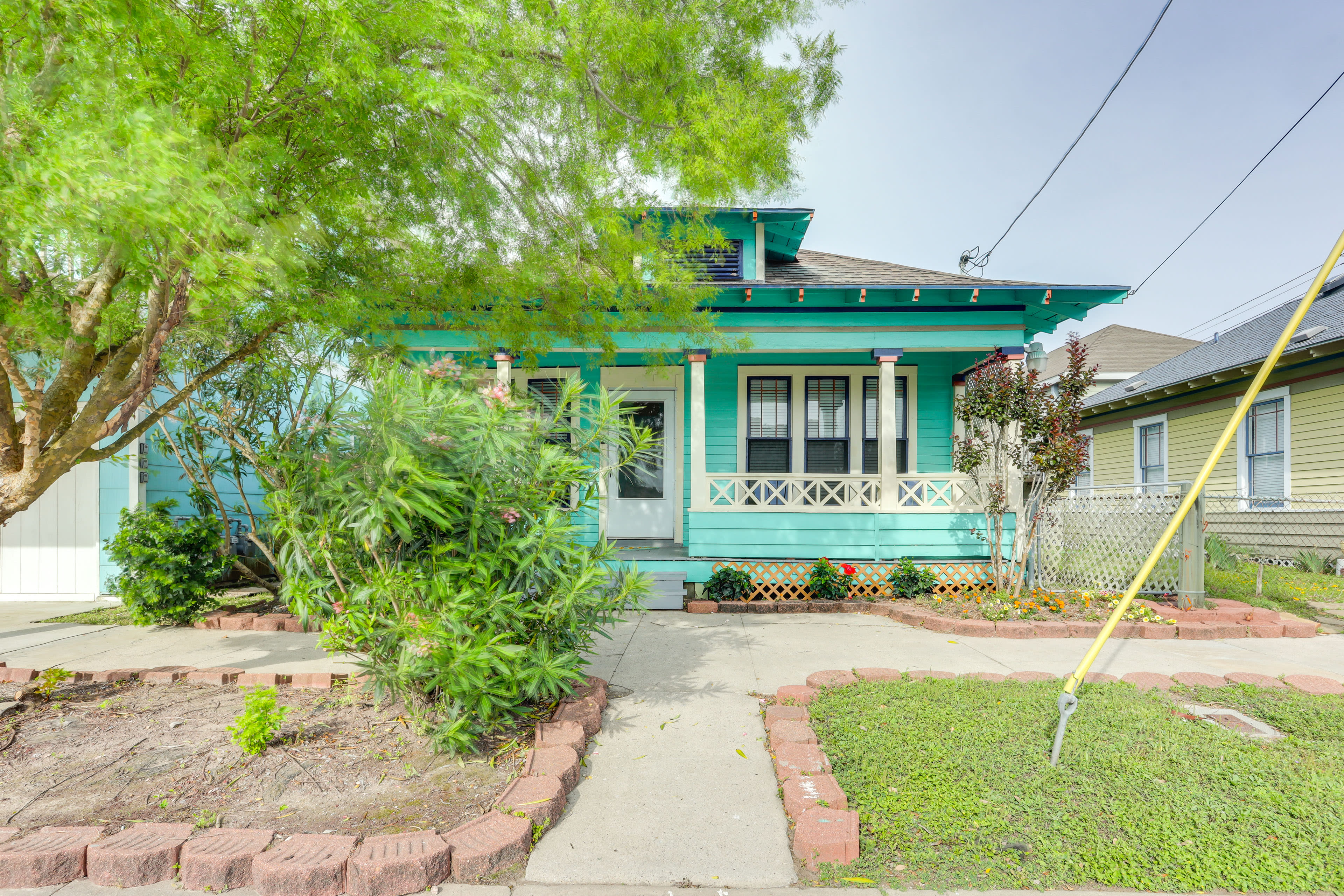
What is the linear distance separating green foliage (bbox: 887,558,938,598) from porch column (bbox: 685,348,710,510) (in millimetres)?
2412

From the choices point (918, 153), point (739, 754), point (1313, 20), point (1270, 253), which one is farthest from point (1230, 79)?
point (739, 754)

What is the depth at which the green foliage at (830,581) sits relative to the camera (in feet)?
24.4

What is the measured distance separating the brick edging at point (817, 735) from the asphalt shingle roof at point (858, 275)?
485 centimetres

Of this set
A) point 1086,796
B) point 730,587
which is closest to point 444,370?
point 1086,796

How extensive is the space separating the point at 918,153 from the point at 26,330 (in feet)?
42.8

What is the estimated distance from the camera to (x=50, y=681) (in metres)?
3.88

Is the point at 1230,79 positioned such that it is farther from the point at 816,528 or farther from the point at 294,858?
the point at 294,858

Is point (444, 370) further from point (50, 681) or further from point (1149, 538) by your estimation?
point (1149, 538)

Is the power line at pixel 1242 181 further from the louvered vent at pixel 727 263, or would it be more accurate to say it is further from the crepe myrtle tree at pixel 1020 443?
the louvered vent at pixel 727 263

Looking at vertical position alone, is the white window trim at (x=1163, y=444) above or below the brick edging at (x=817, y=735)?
above

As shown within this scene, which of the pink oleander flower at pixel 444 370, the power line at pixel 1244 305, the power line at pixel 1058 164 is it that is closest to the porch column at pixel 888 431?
the power line at pixel 1058 164

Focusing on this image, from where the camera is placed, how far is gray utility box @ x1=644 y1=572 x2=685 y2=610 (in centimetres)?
733

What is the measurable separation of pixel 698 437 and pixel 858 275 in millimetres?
3314

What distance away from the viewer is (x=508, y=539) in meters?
3.12
